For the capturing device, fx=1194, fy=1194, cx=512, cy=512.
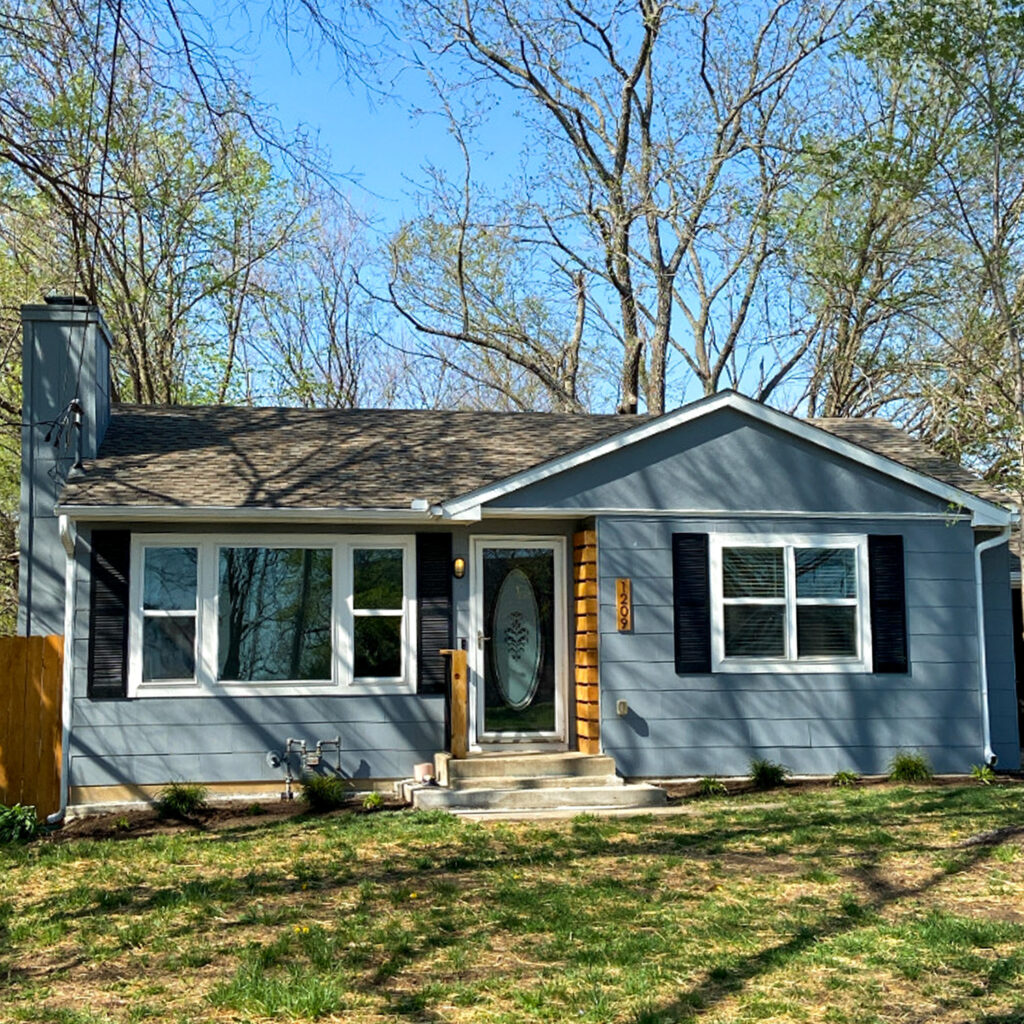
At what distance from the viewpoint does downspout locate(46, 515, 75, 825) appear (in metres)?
10.5

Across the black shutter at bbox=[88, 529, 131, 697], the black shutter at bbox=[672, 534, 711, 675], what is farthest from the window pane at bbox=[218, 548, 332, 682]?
the black shutter at bbox=[672, 534, 711, 675]

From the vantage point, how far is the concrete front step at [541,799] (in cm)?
1038

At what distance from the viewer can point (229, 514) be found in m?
10.9

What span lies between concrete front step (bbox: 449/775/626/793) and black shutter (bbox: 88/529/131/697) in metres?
3.23

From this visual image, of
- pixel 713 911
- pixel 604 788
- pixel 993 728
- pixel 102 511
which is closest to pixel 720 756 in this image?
pixel 604 788

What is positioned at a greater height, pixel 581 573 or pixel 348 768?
pixel 581 573

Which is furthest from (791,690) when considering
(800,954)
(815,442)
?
(800,954)

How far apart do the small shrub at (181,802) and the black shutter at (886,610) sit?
6.52 metres

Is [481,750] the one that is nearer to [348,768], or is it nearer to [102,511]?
[348,768]

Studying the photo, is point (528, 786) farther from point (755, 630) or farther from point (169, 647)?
point (169, 647)

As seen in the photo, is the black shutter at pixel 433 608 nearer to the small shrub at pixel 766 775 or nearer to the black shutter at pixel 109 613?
the black shutter at pixel 109 613

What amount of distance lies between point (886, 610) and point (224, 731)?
648 centimetres

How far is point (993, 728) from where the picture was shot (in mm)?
12312

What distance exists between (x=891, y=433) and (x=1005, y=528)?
2868 millimetres
